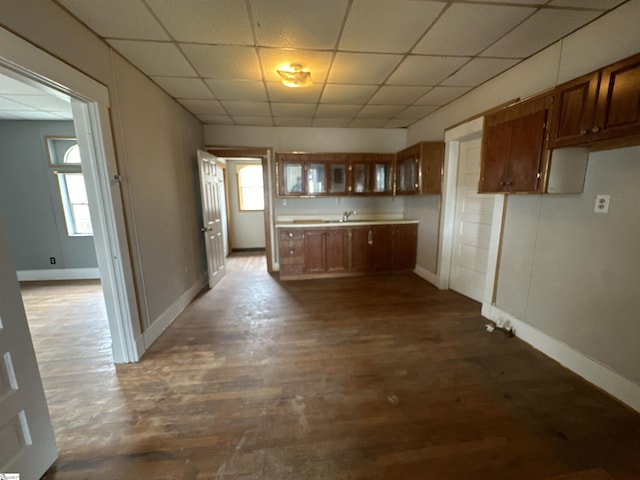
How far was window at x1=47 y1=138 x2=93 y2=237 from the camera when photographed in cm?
412

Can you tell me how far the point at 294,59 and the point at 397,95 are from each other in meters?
1.49

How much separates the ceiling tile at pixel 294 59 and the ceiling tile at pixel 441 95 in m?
1.42

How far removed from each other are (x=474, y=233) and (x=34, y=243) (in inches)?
272

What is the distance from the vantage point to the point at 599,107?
1572 millimetres

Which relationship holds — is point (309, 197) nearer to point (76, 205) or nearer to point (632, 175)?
point (632, 175)

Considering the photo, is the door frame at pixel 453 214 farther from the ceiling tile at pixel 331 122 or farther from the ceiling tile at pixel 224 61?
the ceiling tile at pixel 224 61

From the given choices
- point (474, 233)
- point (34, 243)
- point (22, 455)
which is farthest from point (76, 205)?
point (474, 233)

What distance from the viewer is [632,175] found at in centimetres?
161

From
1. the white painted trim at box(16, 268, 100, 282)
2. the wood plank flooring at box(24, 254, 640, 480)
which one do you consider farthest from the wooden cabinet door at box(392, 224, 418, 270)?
the white painted trim at box(16, 268, 100, 282)

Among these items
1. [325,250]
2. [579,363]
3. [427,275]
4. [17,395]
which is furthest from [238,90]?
[579,363]

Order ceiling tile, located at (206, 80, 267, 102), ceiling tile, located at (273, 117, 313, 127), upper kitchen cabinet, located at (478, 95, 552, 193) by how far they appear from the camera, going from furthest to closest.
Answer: ceiling tile, located at (273, 117, 313, 127) → ceiling tile, located at (206, 80, 267, 102) → upper kitchen cabinet, located at (478, 95, 552, 193)

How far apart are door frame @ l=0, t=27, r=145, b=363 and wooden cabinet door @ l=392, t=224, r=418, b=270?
3.75 meters

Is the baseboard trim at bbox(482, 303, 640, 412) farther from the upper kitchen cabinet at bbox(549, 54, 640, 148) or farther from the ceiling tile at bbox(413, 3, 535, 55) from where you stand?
the ceiling tile at bbox(413, 3, 535, 55)

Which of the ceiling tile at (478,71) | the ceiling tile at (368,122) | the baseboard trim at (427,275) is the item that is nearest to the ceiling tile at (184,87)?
the ceiling tile at (368,122)
